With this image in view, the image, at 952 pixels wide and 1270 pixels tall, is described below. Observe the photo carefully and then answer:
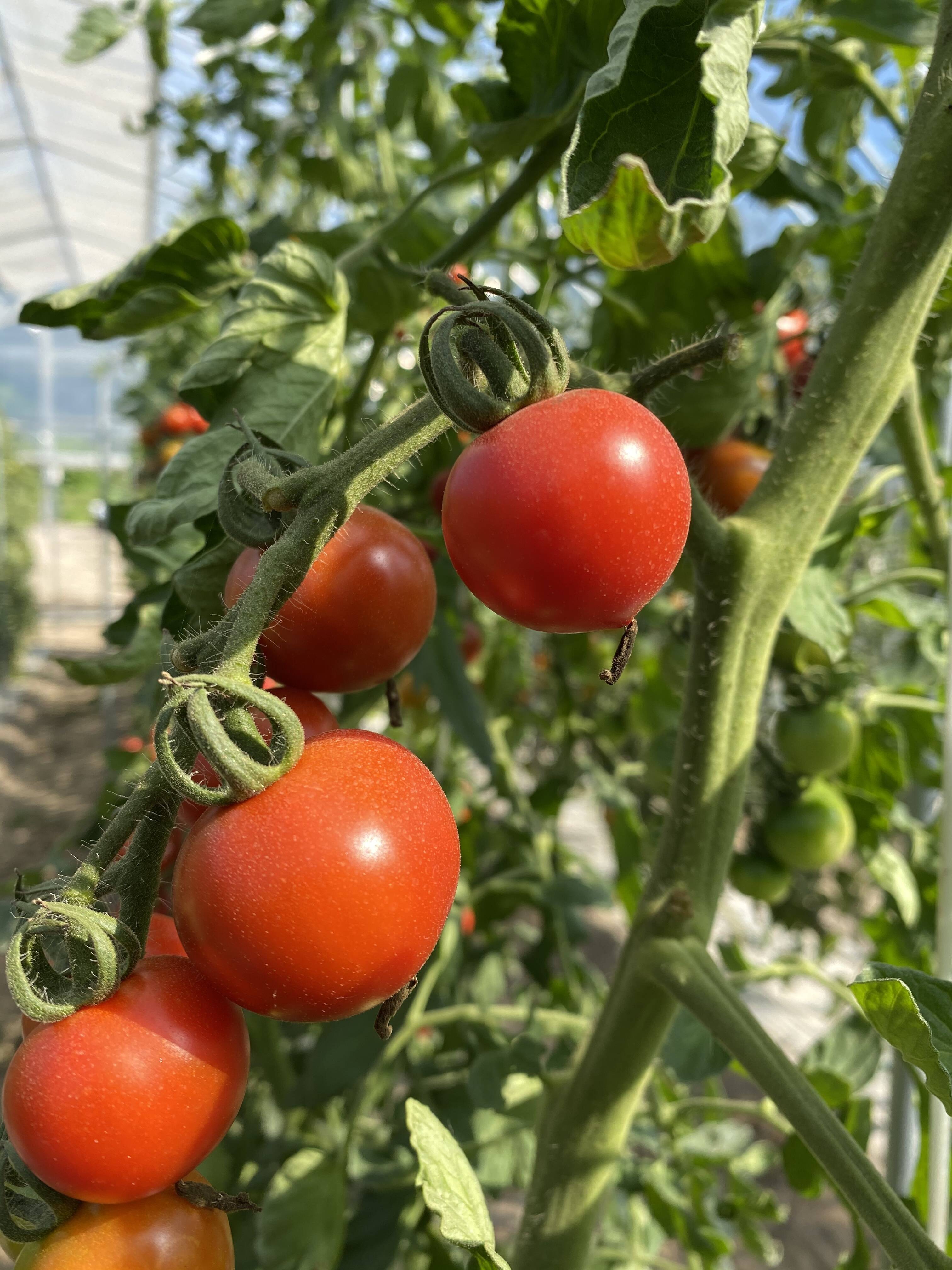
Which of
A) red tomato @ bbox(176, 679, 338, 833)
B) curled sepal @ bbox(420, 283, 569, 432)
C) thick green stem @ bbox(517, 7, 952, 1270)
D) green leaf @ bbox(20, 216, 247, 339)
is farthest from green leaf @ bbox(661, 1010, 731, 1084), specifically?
green leaf @ bbox(20, 216, 247, 339)

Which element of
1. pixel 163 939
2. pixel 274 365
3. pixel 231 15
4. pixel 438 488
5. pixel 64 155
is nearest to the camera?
pixel 163 939

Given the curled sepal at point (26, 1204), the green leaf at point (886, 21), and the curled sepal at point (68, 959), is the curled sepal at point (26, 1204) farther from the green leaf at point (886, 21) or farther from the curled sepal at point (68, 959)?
the green leaf at point (886, 21)

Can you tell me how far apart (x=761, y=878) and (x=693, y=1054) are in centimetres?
42

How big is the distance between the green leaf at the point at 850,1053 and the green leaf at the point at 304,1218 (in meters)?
0.44

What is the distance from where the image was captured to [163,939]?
0.44 metres

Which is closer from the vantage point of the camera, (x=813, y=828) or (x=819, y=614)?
(x=819, y=614)

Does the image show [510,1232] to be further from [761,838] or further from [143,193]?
[143,193]

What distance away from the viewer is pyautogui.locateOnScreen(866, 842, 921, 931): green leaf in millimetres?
999

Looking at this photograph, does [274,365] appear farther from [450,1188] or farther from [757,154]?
[450,1188]

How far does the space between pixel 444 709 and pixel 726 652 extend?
44 cm

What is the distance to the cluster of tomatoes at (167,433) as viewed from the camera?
2.42 m

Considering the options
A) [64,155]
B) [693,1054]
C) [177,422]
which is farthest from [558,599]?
[64,155]

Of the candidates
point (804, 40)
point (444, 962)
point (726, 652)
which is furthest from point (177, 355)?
point (726, 652)

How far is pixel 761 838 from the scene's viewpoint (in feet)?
3.62
